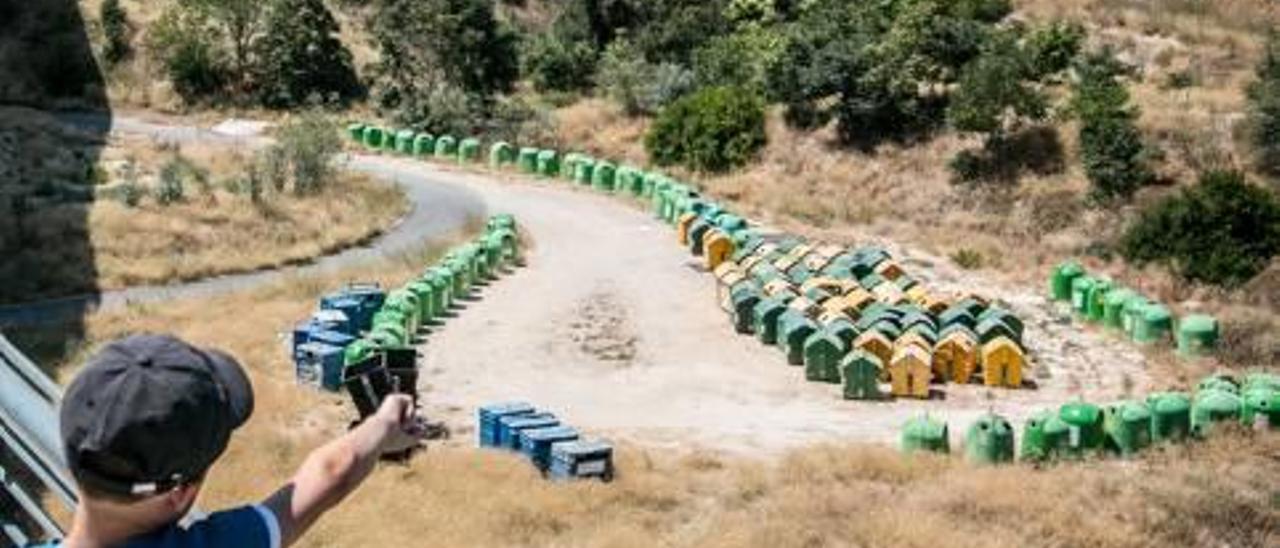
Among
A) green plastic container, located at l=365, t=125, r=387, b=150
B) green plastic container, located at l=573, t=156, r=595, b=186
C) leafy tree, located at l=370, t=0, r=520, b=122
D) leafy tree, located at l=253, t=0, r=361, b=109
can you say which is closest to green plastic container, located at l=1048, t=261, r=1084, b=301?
green plastic container, located at l=573, t=156, r=595, b=186

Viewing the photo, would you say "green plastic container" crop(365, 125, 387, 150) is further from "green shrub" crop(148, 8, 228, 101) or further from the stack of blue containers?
the stack of blue containers

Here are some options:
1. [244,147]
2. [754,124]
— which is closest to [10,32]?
[244,147]

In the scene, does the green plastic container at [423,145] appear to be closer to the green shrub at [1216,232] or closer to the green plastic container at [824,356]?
the green shrub at [1216,232]

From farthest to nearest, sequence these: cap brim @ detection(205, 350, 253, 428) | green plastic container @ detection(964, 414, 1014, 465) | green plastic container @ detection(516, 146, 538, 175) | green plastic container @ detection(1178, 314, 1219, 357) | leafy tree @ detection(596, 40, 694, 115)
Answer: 1. leafy tree @ detection(596, 40, 694, 115)
2. green plastic container @ detection(516, 146, 538, 175)
3. green plastic container @ detection(1178, 314, 1219, 357)
4. green plastic container @ detection(964, 414, 1014, 465)
5. cap brim @ detection(205, 350, 253, 428)

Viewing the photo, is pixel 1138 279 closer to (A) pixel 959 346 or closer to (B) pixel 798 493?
(A) pixel 959 346

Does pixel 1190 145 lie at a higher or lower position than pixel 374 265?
higher

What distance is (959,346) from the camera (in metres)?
26.8

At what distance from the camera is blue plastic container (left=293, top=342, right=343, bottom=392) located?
25.6 meters

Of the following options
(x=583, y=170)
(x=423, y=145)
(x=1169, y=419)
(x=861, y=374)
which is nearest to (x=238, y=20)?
(x=423, y=145)

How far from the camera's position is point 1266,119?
37719 millimetres

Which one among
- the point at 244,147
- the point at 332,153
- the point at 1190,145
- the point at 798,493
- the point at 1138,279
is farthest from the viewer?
the point at 244,147

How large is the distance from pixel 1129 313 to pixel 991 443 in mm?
9165

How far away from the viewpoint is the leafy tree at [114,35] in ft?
203

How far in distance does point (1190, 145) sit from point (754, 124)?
1282 cm
